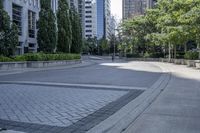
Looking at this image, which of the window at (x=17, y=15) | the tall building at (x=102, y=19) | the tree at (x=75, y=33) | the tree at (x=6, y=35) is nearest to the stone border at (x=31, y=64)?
the tree at (x=6, y=35)

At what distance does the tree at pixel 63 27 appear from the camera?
→ 48816 millimetres

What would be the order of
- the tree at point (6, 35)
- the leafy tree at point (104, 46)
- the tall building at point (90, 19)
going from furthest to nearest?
A: 1. the tall building at point (90, 19)
2. the leafy tree at point (104, 46)
3. the tree at point (6, 35)

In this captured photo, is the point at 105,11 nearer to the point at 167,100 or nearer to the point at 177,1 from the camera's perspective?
the point at 177,1

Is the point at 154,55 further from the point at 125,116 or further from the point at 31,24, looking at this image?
the point at 125,116

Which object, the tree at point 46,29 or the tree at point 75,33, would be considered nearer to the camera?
the tree at point 46,29

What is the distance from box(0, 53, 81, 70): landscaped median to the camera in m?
30.5

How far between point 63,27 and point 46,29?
22.6 ft

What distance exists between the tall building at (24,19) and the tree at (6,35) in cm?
1883

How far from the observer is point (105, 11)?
630ft

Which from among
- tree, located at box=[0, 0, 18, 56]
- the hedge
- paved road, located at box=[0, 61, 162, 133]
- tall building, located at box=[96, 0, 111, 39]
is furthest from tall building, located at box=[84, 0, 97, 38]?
paved road, located at box=[0, 61, 162, 133]

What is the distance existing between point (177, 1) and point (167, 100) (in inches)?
1110

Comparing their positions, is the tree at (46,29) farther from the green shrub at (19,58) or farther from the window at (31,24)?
the window at (31,24)

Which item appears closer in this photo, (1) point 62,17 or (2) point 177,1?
(2) point 177,1

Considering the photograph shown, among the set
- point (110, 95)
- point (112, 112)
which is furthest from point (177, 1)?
point (112, 112)
